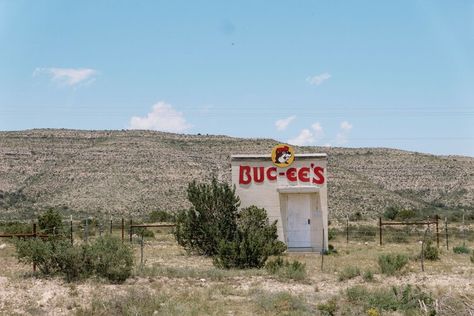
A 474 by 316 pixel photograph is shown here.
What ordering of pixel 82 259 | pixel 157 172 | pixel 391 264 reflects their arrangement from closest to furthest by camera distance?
pixel 82 259
pixel 391 264
pixel 157 172

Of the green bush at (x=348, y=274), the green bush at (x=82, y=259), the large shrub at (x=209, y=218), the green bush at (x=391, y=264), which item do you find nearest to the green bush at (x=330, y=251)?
the large shrub at (x=209, y=218)

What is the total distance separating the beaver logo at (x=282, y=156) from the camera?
29406 mm

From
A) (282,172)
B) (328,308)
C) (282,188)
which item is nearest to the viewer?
(328,308)

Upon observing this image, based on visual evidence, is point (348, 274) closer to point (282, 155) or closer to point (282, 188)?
point (282, 188)

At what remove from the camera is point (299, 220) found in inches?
1166

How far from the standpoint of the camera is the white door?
29.5 meters

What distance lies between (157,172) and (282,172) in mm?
49485

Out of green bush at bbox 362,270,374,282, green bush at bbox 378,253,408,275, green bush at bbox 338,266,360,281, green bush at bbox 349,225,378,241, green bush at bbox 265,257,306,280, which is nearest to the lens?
green bush at bbox 362,270,374,282

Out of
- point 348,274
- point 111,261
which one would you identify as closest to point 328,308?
point 348,274

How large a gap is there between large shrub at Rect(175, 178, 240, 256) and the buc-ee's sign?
1283mm

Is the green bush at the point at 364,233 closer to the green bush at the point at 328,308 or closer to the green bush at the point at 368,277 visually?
the green bush at the point at 368,277

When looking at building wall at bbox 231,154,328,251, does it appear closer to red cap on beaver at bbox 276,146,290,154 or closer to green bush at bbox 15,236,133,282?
red cap on beaver at bbox 276,146,290,154

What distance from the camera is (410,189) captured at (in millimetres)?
81438

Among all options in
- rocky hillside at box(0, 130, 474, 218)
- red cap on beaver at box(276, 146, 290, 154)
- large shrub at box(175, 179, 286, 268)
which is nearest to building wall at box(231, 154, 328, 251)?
red cap on beaver at box(276, 146, 290, 154)
